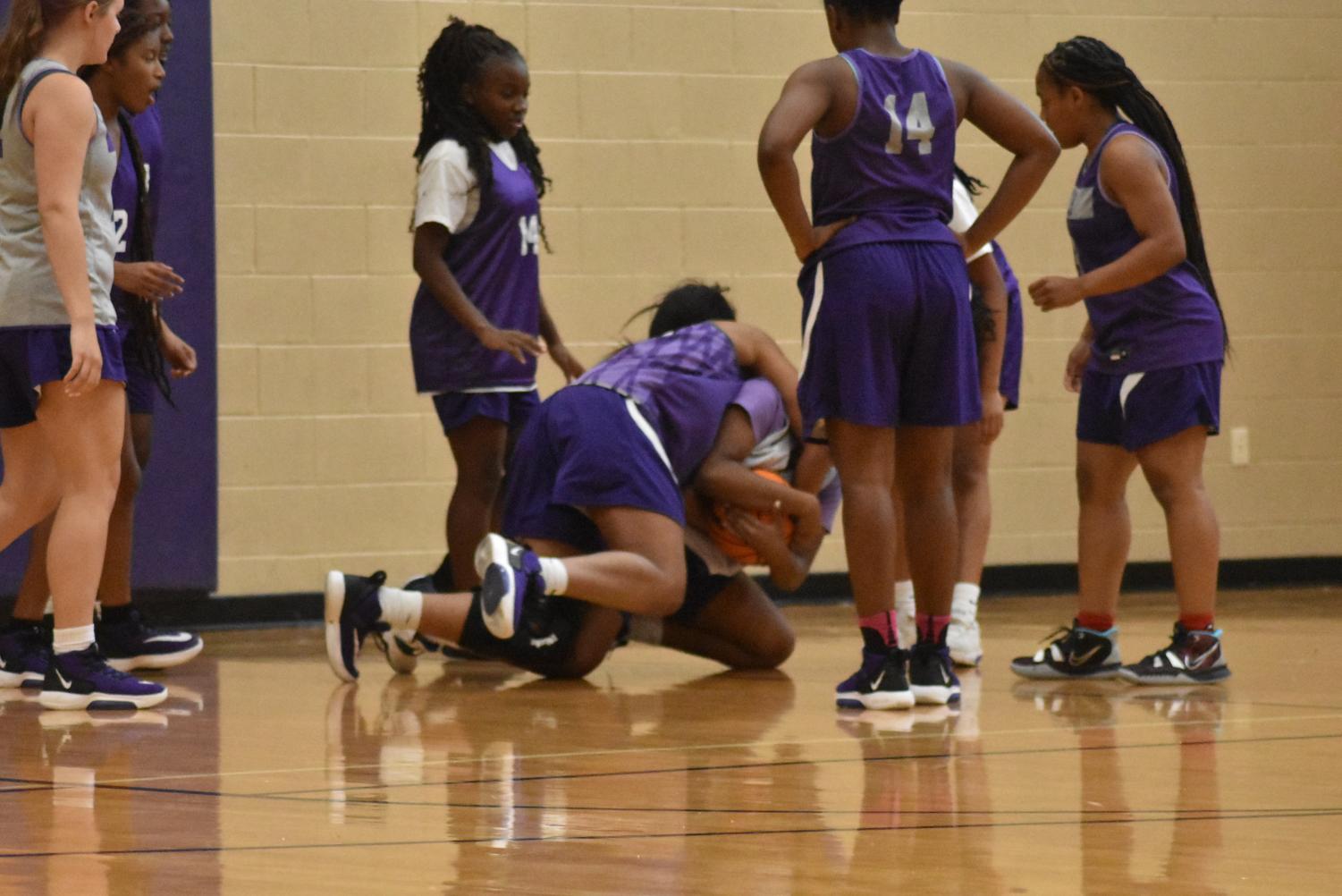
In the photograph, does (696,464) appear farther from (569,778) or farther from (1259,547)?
(1259,547)

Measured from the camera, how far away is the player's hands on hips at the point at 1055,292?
166 inches

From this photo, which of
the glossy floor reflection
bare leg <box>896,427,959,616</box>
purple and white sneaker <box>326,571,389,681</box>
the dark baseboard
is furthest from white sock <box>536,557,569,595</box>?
the dark baseboard

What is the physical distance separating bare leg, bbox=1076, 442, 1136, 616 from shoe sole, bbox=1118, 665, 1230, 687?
195 mm

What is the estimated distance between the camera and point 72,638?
158 inches

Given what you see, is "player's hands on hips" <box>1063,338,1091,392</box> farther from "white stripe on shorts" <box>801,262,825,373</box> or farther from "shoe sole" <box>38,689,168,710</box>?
"shoe sole" <box>38,689,168,710</box>

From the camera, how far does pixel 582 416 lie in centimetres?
447

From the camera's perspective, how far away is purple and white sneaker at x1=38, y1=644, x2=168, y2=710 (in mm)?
4020

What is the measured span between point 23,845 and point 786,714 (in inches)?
68.3

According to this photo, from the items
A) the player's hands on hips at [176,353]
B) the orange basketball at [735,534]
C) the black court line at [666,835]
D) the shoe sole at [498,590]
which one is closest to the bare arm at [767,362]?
the orange basketball at [735,534]

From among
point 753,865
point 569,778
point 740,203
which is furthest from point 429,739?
point 740,203

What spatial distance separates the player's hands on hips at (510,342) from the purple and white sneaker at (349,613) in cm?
69

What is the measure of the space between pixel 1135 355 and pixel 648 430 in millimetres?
1120

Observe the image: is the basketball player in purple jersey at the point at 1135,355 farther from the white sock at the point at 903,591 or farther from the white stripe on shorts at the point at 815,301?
the white stripe on shorts at the point at 815,301

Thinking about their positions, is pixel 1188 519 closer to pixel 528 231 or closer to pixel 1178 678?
pixel 1178 678
